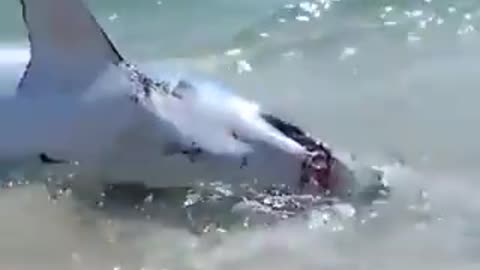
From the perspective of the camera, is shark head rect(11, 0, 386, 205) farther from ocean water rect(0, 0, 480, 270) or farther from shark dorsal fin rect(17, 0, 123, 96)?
ocean water rect(0, 0, 480, 270)

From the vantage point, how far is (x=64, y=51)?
4516mm

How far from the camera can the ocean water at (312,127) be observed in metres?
4.14

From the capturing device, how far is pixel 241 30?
6566 mm

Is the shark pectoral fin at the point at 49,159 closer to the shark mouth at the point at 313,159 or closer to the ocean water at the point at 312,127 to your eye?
the ocean water at the point at 312,127

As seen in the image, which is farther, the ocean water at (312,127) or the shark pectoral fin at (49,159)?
the shark pectoral fin at (49,159)

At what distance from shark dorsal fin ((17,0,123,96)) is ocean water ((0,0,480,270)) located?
0.48 ft

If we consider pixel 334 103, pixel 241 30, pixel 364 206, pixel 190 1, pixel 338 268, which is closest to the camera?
pixel 338 268

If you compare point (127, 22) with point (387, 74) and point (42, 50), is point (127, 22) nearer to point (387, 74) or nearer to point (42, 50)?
point (387, 74)

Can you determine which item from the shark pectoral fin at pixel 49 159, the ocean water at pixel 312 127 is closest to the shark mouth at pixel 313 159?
the ocean water at pixel 312 127

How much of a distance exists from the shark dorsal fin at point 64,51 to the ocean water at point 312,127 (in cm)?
15

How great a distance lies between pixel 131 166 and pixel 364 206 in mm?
873

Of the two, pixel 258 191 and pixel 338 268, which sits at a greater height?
pixel 258 191

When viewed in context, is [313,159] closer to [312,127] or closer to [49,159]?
[312,127]

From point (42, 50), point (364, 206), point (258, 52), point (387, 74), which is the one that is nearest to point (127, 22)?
point (258, 52)
